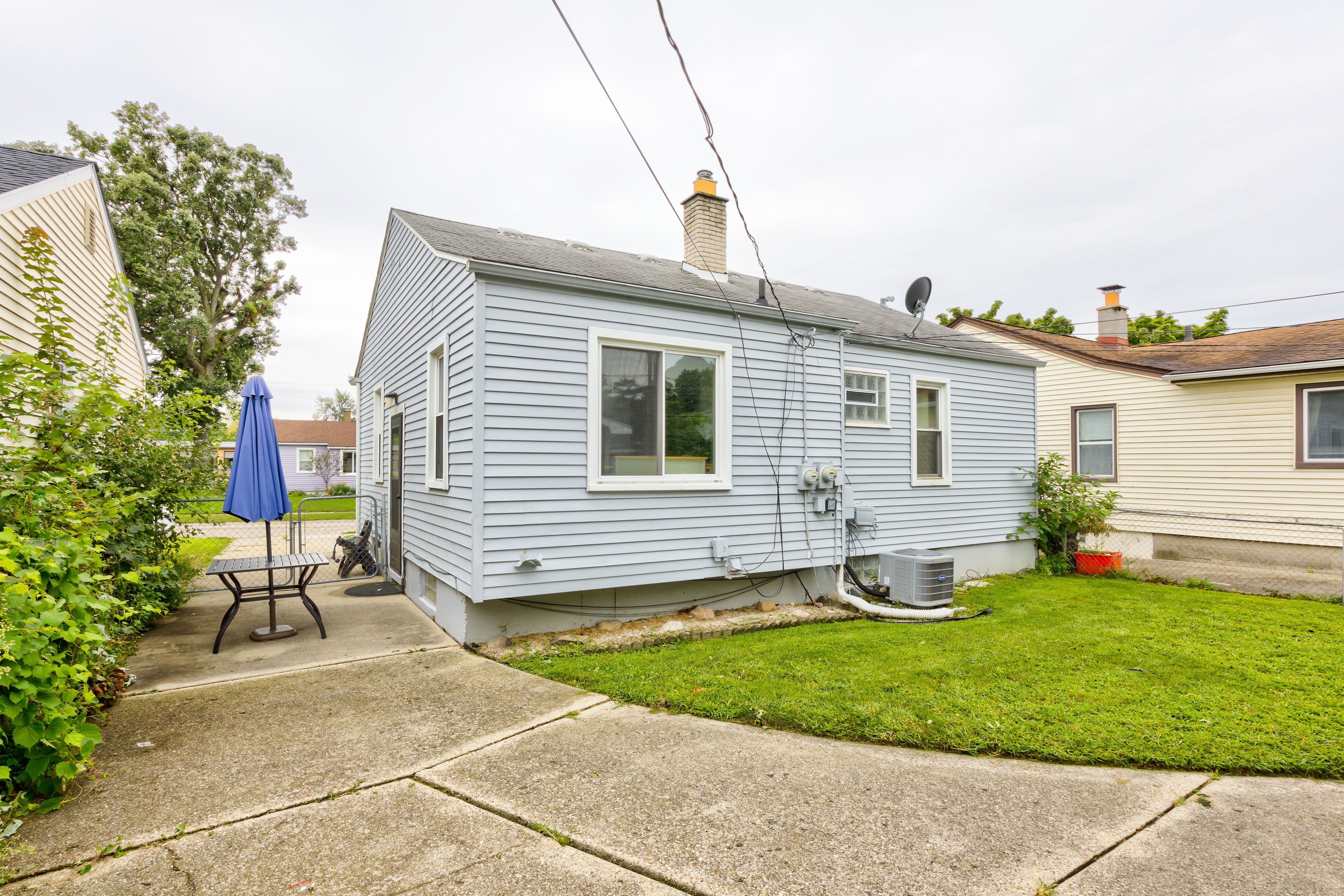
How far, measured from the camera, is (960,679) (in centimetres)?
460

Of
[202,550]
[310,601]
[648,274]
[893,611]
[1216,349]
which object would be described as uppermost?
[1216,349]

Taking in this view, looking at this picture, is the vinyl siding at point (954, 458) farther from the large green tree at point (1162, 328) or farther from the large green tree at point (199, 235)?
the large green tree at point (1162, 328)

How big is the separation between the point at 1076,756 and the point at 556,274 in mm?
5101

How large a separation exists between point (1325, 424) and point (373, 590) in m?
14.9

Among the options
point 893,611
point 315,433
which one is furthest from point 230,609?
point 315,433

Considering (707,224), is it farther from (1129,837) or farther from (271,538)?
(1129,837)

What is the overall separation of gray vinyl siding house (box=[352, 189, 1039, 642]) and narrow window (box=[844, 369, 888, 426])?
14 centimetres

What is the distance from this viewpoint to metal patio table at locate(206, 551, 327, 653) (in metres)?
5.24

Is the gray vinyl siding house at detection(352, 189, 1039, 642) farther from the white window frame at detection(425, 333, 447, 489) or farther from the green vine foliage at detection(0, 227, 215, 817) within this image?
the green vine foliage at detection(0, 227, 215, 817)

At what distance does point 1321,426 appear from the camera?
32.6 ft

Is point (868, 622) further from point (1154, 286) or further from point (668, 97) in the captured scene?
point (1154, 286)

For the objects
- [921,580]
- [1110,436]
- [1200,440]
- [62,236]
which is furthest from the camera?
[1110,436]

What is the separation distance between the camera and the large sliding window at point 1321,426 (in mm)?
9711

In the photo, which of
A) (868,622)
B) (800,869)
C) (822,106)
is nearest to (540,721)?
(800,869)
